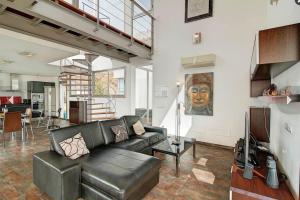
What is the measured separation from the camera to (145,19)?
5.92m

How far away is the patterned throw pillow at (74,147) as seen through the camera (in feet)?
7.25

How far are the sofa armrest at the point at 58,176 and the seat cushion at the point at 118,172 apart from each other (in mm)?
125

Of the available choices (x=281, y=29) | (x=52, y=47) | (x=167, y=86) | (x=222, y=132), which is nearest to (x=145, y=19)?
(x=167, y=86)

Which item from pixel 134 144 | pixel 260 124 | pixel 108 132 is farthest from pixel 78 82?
pixel 260 124

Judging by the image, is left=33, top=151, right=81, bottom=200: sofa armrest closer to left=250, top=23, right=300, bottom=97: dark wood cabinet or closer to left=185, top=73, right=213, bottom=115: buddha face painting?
left=250, top=23, right=300, bottom=97: dark wood cabinet

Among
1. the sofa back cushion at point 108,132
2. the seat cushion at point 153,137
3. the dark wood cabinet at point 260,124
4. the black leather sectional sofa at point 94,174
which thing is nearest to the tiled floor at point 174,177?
the black leather sectional sofa at point 94,174

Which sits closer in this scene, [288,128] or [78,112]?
[288,128]

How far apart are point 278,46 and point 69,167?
Answer: 2.37 metres

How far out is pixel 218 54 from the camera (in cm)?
414

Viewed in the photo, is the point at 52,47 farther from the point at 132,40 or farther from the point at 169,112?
the point at 169,112

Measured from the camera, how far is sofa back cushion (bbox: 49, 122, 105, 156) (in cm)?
226

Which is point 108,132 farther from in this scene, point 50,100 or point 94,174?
point 50,100

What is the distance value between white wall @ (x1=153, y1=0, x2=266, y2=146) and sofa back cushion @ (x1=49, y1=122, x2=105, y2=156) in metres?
2.65

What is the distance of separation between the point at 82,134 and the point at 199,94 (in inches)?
125
